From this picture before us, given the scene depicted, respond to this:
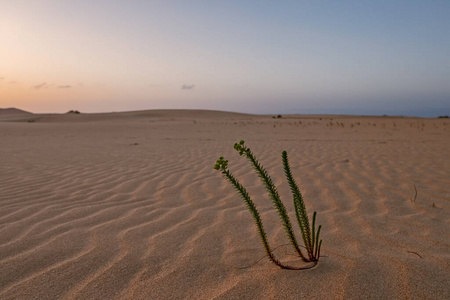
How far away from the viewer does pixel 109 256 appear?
2207 mm

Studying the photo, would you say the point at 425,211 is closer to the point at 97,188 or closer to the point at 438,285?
the point at 438,285

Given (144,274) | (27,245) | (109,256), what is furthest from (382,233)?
(27,245)

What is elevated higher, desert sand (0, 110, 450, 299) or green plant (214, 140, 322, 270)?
green plant (214, 140, 322, 270)

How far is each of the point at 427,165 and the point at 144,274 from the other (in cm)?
539

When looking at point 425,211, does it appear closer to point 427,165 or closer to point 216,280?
point 216,280

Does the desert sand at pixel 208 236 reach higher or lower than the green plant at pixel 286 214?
lower

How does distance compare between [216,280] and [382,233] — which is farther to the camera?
[382,233]

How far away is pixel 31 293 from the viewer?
1.79m

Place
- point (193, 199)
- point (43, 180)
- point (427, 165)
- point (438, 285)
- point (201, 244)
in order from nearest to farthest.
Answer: point (438, 285)
point (201, 244)
point (193, 199)
point (43, 180)
point (427, 165)

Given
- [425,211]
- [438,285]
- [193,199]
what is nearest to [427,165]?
[425,211]

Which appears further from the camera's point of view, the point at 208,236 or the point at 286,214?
the point at 208,236

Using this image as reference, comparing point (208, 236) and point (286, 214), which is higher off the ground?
point (286, 214)

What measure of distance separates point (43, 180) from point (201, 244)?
11.1 ft

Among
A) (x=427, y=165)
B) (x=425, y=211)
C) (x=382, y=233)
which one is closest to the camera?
(x=382, y=233)
